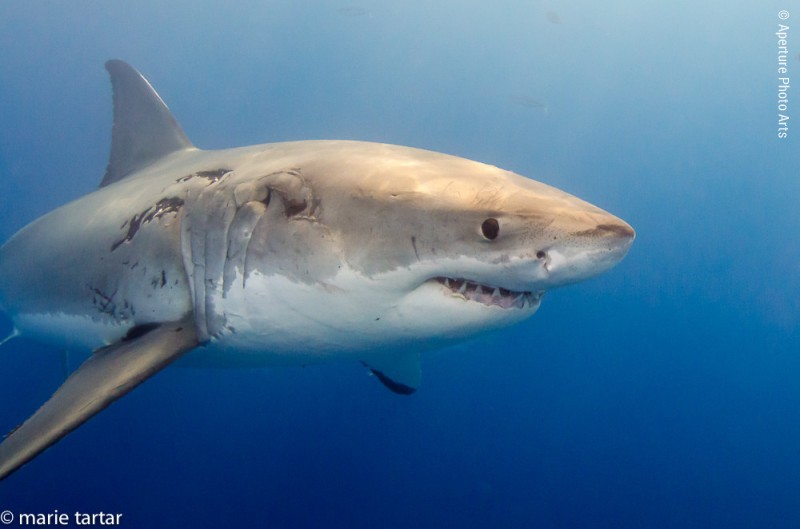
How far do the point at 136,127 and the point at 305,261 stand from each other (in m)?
3.81

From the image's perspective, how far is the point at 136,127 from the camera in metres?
5.07

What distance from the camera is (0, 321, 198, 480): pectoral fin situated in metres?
2.09

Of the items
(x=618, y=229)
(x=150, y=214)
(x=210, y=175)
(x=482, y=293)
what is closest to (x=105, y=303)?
(x=150, y=214)

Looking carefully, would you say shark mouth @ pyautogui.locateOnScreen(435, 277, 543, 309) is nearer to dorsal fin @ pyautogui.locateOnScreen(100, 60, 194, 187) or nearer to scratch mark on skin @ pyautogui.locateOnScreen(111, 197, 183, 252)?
scratch mark on skin @ pyautogui.locateOnScreen(111, 197, 183, 252)

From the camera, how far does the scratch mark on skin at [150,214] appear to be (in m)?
2.95

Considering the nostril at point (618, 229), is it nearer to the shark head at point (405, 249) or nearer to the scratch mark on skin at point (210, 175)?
the shark head at point (405, 249)

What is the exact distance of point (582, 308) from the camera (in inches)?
797

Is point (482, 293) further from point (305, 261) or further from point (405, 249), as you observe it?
point (305, 261)

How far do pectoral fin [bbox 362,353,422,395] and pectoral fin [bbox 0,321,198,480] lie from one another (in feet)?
7.08

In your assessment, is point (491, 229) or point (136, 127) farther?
point (136, 127)

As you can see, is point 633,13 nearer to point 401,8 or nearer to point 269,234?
point 401,8

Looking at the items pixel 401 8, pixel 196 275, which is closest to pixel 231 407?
pixel 196 275

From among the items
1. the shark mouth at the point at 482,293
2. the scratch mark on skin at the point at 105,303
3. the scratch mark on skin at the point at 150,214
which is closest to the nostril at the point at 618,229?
the shark mouth at the point at 482,293

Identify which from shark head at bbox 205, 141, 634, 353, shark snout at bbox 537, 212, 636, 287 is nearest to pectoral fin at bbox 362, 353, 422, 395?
shark head at bbox 205, 141, 634, 353
